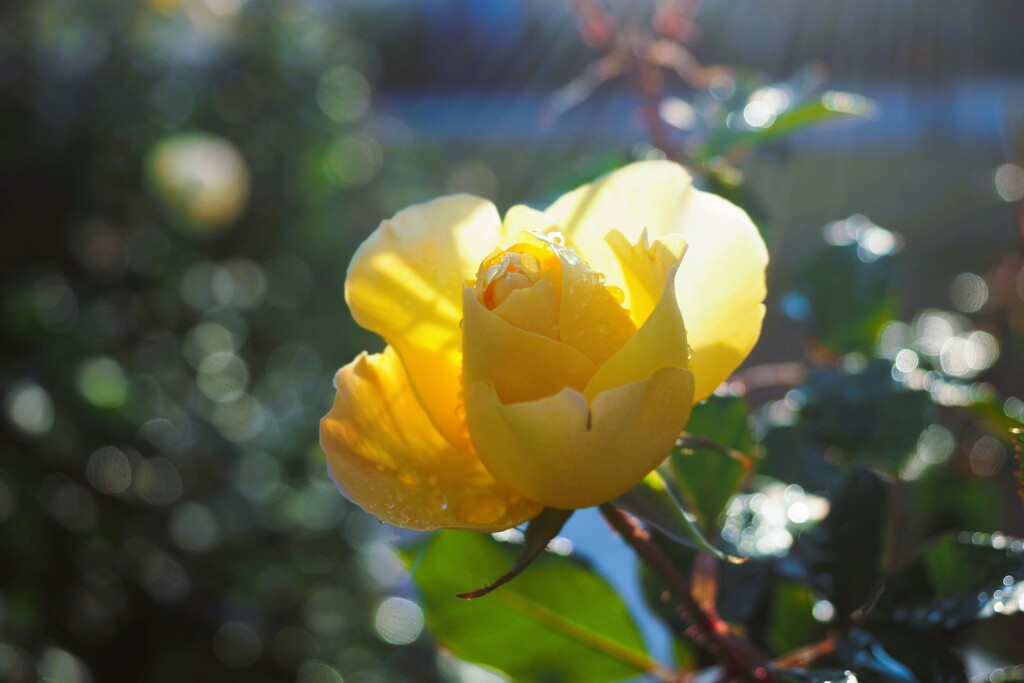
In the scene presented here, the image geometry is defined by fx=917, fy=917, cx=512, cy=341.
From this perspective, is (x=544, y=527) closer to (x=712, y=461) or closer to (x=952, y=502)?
(x=712, y=461)

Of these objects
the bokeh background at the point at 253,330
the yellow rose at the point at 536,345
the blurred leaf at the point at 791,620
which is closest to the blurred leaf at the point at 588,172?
the bokeh background at the point at 253,330

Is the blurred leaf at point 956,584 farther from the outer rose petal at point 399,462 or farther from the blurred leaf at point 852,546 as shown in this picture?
the outer rose petal at point 399,462

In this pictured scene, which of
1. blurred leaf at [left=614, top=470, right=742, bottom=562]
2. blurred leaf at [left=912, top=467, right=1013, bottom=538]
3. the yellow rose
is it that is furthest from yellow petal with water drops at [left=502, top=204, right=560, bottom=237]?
blurred leaf at [left=912, top=467, right=1013, bottom=538]

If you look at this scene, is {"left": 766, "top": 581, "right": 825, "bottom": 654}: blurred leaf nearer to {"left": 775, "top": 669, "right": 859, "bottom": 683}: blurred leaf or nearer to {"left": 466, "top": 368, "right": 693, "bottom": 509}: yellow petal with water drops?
{"left": 775, "top": 669, "right": 859, "bottom": 683}: blurred leaf

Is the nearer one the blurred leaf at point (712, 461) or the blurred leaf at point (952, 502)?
the blurred leaf at point (712, 461)

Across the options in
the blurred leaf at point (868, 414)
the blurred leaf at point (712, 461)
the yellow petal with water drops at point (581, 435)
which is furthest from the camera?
the blurred leaf at point (868, 414)

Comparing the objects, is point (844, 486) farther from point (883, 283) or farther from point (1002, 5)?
point (1002, 5)

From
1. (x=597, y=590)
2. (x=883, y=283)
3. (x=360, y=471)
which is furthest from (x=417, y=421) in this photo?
(x=883, y=283)
